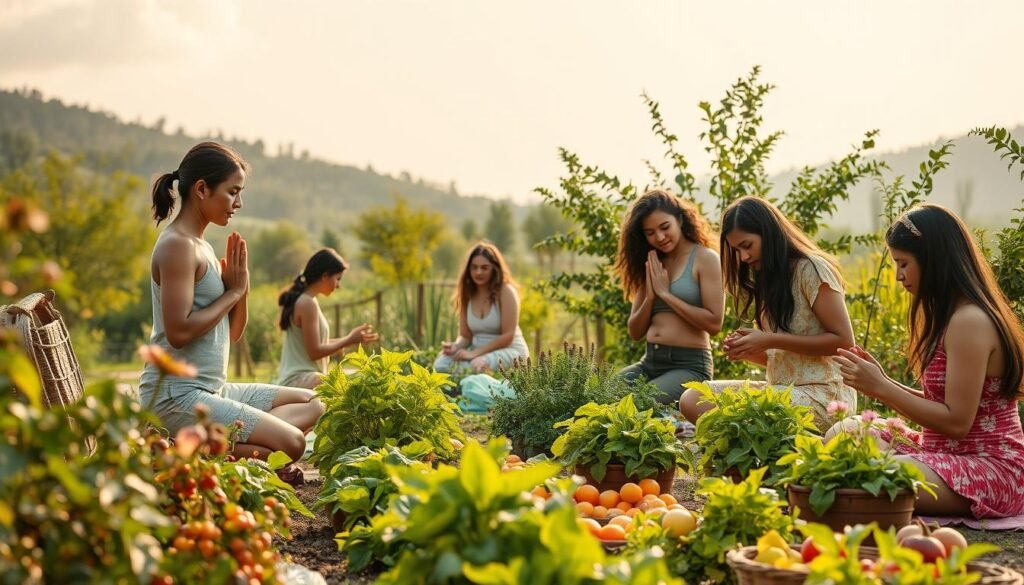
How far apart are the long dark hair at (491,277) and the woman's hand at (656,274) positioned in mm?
2015

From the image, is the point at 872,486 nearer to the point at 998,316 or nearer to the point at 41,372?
the point at 998,316

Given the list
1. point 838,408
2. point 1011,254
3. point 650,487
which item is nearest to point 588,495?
point 650,487

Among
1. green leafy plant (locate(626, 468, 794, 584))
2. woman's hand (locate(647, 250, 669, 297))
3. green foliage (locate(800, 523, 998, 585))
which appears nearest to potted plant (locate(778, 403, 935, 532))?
green leafy plant (locate(626, 468, 794, 584))

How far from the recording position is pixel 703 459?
14.3 feet

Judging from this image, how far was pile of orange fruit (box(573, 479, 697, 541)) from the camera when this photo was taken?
10.8ft

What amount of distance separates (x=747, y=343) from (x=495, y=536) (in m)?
3.32

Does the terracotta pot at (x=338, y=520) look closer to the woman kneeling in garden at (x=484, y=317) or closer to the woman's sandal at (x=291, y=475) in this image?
the woman's sandal at (x=291, y=475)

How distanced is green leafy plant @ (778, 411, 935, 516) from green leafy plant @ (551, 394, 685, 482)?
90cm

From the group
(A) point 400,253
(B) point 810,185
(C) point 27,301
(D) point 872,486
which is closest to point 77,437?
(D) point 872,486

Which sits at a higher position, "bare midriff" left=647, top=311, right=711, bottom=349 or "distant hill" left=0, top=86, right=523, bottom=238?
"distant hill" left=0, top=86, right=523, bottom=238

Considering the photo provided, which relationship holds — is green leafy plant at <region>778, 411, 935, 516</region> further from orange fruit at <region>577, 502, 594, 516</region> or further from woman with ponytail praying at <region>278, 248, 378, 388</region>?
woman with ponytail praying at <region>278, 248, 378, 388</region>

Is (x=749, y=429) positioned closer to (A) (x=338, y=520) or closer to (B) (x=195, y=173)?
(A) (x=338, y=520)

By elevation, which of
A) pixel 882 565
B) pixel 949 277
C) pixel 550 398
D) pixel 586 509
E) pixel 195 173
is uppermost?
pixel 195 173

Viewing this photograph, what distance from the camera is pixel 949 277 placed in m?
3.82
